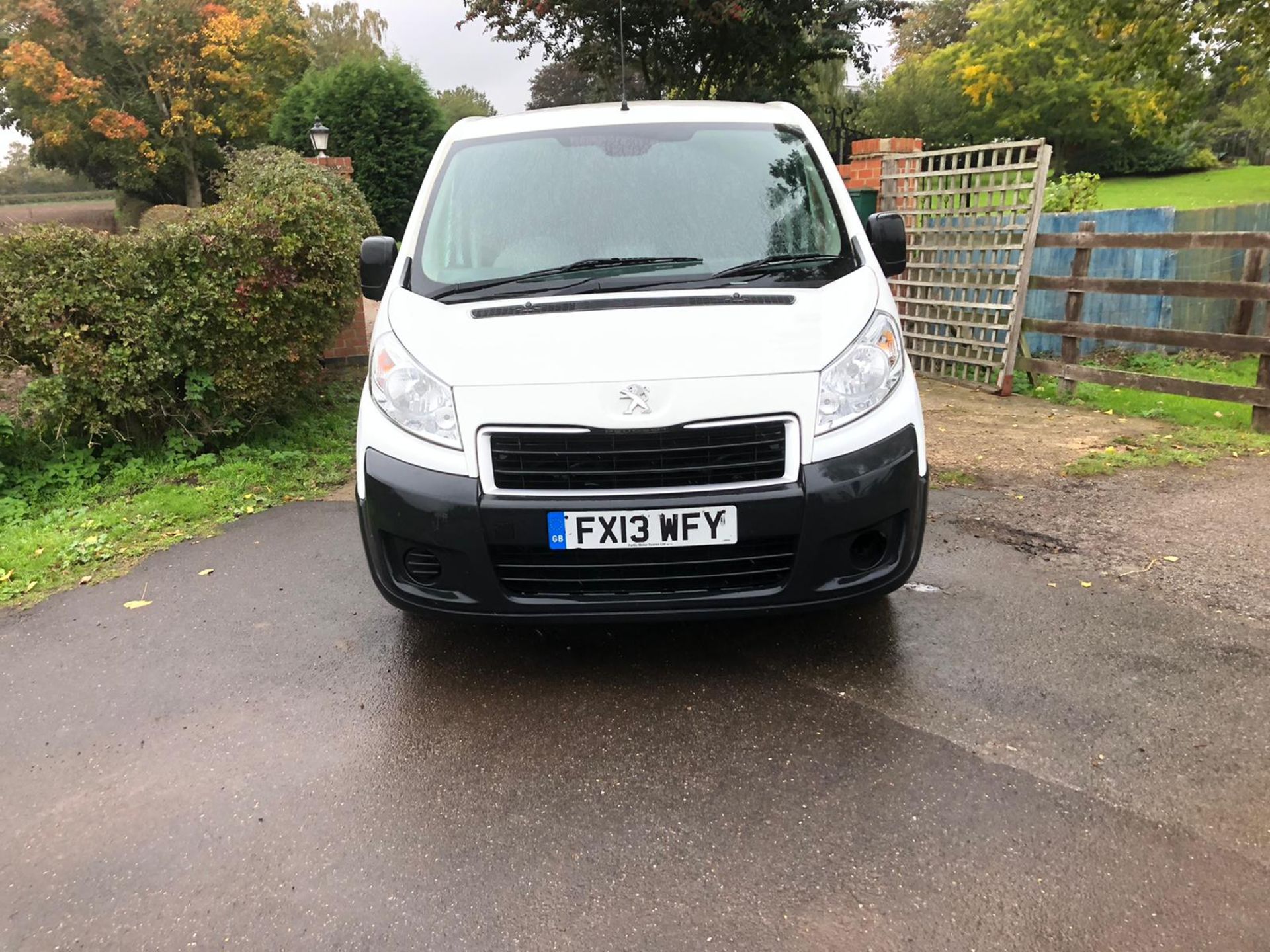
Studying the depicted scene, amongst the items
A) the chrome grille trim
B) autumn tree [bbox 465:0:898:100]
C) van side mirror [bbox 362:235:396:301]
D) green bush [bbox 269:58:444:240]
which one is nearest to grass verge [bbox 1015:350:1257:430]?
the chrome grille trim

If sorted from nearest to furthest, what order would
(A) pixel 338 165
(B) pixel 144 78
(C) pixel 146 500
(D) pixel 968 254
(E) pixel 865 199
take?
(C) pixel 146 500, (D) pixel 968 254, (A) pixel 338 165, (E) pixel 865 199, (B) pixel 144 78

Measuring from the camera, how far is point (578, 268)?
334cm

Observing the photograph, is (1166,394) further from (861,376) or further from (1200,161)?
(1200,161)

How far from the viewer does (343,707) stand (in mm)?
3098

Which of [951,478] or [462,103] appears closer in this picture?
[951,478]

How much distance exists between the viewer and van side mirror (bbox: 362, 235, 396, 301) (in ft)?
12.1

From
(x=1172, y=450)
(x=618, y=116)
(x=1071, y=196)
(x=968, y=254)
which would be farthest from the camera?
(x=1071, y=196)

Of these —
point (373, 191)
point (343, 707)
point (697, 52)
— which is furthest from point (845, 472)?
point (373, 191)

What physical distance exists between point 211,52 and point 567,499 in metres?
39.0

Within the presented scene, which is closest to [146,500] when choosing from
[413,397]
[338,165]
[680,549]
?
[413,397]

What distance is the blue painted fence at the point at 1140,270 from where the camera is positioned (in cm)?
1027

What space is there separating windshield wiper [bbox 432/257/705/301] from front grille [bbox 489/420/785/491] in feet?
2.56

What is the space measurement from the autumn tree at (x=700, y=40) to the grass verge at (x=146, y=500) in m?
13.2

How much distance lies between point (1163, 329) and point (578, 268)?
5.69 m
